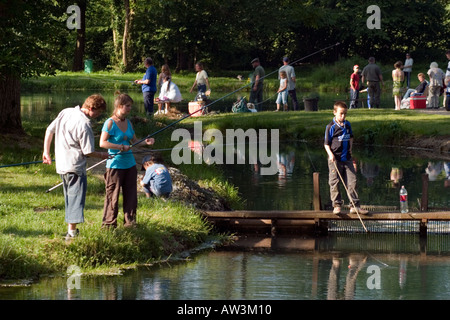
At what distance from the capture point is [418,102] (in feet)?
92.5

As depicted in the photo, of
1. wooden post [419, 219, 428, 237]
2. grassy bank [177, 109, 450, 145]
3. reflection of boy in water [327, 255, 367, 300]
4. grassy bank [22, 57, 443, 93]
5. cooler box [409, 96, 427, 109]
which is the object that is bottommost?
reflection of boy in water [327, 255, 367, 300]

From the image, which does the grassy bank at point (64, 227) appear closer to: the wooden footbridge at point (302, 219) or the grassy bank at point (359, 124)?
the wooden footbridge at point (302, 219)

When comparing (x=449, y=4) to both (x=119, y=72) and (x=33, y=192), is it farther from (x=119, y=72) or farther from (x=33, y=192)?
(x=33, y=192)

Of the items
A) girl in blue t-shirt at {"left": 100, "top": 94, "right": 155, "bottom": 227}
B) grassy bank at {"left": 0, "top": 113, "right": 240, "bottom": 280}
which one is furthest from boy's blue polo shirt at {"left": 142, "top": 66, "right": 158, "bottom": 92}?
girl in blue t-shirt at {"left": 100, "top": 94, "right": 155, "bottom": 227}

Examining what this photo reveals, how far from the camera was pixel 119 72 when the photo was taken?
53.9 m

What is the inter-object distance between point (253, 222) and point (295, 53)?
154ft

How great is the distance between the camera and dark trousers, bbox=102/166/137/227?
35.1ft

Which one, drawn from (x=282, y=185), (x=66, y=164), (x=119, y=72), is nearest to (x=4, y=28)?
(x=282, y=185)

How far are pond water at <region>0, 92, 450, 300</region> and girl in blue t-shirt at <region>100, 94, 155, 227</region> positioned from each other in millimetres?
878

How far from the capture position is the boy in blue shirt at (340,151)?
12.5 metres

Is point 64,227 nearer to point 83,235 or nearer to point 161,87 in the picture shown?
point 83,235

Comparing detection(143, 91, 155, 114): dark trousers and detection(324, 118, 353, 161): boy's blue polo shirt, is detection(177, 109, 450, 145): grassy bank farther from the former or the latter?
detection(324, 118, 353, 161): boy's blue polo shirt

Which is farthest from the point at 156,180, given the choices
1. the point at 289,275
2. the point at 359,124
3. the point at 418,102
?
the point at 418,102

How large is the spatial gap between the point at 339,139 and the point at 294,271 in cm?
245
